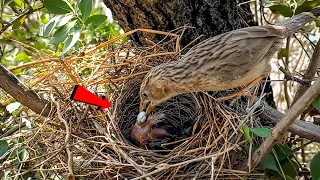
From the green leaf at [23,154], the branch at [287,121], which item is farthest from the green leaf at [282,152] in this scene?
the green leaf at [23,154]

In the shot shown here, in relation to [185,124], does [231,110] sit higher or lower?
higher

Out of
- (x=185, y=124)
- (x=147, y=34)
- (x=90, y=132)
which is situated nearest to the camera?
(x=90, y=132)

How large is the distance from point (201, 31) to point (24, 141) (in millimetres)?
934

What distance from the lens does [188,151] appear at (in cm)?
209

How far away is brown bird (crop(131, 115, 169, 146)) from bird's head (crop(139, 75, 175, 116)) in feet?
0.35

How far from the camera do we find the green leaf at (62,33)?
2223 mm

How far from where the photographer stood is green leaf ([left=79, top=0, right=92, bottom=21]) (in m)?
2.19

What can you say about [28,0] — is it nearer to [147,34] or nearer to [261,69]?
[147,34]

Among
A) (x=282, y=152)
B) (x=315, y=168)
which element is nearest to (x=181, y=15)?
(x=282, y=152)

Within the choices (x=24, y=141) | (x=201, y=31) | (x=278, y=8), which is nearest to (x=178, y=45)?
(x=201, y=31)

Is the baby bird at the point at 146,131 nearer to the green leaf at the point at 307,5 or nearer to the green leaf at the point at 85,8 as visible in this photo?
the green leaf at the point at 85,8

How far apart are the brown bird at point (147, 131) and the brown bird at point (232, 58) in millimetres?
370

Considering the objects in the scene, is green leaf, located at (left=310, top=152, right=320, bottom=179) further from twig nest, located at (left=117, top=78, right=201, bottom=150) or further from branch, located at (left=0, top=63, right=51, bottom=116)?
branch, located at (left=0, top=63, right=51, bottom=116)

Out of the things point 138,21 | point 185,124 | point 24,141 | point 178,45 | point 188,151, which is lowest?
point 185,124
